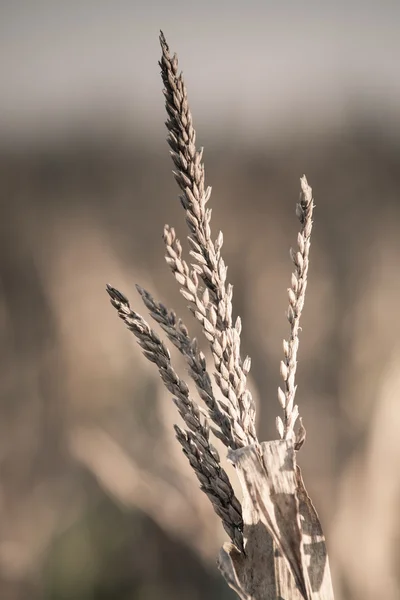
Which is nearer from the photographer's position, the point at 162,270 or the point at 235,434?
the point at 235,434

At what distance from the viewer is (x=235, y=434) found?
505 millimetres

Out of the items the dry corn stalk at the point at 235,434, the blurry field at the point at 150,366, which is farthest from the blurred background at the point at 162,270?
the dry corn stalk at the point at 235,434

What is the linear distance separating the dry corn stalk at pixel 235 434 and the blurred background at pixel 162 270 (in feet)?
1.43

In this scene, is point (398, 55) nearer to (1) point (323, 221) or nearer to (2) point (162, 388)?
(1) point (323, 221)

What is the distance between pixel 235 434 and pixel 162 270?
1.65ft

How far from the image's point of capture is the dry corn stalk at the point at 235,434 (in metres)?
0.48

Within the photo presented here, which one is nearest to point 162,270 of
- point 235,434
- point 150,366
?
point 150,366

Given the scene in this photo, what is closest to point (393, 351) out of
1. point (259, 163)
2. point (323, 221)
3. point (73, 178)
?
point (323, 221)

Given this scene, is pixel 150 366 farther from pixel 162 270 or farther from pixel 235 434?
pixel 235 434

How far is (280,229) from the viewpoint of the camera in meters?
0.96

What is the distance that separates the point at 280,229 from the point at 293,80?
259mm

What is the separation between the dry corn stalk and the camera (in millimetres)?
479

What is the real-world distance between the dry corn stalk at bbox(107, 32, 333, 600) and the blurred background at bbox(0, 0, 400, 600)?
436 millimetres

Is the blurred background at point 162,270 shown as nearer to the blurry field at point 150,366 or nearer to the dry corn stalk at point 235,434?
the blurry field at point 150,366
